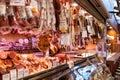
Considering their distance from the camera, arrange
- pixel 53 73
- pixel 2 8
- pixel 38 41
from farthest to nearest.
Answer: pixel 38 41 < pixel 53 73 < pixel 2 8

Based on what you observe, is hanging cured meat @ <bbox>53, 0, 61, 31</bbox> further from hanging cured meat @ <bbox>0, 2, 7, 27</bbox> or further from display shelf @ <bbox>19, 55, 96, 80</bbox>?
hanging cured meat @ <bbox>0, 2, 7, 27</bbox>

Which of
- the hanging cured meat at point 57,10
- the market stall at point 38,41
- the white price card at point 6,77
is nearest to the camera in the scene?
the white price card at point 6,77

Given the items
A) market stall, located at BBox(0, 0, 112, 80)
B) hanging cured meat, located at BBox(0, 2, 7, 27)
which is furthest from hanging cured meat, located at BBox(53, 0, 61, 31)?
hanging cured meat, located at BBox(0, 2, 7, 27)

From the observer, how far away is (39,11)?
156cm

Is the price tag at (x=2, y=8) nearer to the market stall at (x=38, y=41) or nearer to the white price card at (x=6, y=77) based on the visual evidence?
the market stall at (x=38, y=41)

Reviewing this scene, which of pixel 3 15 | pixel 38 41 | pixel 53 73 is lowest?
pixel 53 73

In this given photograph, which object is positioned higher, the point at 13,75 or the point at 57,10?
the point at 57,10

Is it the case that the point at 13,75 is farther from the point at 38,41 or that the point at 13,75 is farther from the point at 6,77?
the point at 38,41

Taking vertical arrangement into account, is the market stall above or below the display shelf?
above

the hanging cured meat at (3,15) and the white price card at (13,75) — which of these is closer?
the white price card at (13,75)

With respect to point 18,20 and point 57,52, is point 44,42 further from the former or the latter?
point 18,20

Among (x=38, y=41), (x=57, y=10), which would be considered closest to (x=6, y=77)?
(x=38, y=41)

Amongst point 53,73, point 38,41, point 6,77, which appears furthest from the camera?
point 38,41

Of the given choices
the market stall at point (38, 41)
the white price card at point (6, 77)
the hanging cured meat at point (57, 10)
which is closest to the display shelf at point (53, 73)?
the market stall at point (38, 41)
